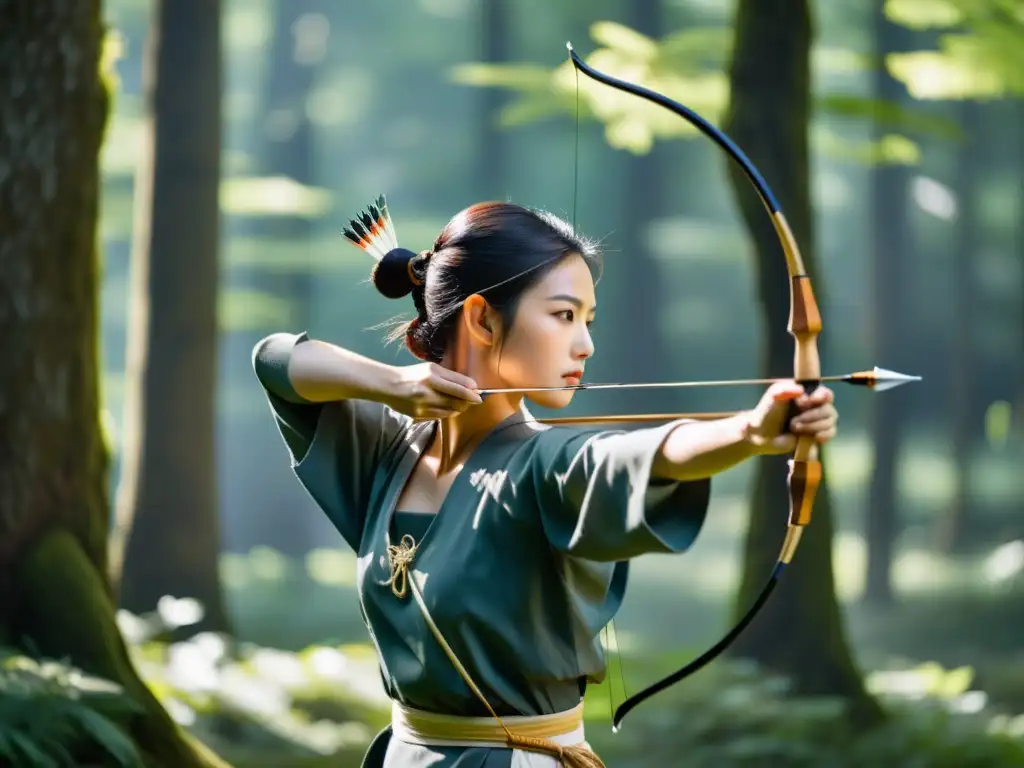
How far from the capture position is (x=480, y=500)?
5.57 ft

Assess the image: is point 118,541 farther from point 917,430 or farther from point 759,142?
point 917,430

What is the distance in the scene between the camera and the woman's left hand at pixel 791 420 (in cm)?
126

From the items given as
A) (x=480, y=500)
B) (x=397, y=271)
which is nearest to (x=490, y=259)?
(x=397, y=271)

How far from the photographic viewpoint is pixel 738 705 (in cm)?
434

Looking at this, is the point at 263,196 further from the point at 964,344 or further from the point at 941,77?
the point at 964,344

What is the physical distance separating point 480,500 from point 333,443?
316 millimetres

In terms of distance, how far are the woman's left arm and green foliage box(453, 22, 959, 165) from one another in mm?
3534

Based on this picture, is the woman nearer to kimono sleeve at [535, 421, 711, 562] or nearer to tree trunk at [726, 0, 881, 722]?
kimono sleeve at [535, 421, 711, 562]

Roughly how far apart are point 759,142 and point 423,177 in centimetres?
263

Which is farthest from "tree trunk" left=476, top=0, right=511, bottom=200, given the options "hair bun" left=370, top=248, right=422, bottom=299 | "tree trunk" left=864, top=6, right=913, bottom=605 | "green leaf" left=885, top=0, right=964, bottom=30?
"hair bun" left=370, top=248, right=422, bottom=299

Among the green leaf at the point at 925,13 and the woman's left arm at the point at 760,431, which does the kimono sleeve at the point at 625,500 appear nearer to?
the woman's left arm at the point at 760,431

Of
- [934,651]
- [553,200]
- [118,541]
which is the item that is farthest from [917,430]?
[118,541]

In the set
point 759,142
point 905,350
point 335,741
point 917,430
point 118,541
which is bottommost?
point 335,741

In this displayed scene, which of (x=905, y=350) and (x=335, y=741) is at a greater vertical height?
(x=905, y=350)
